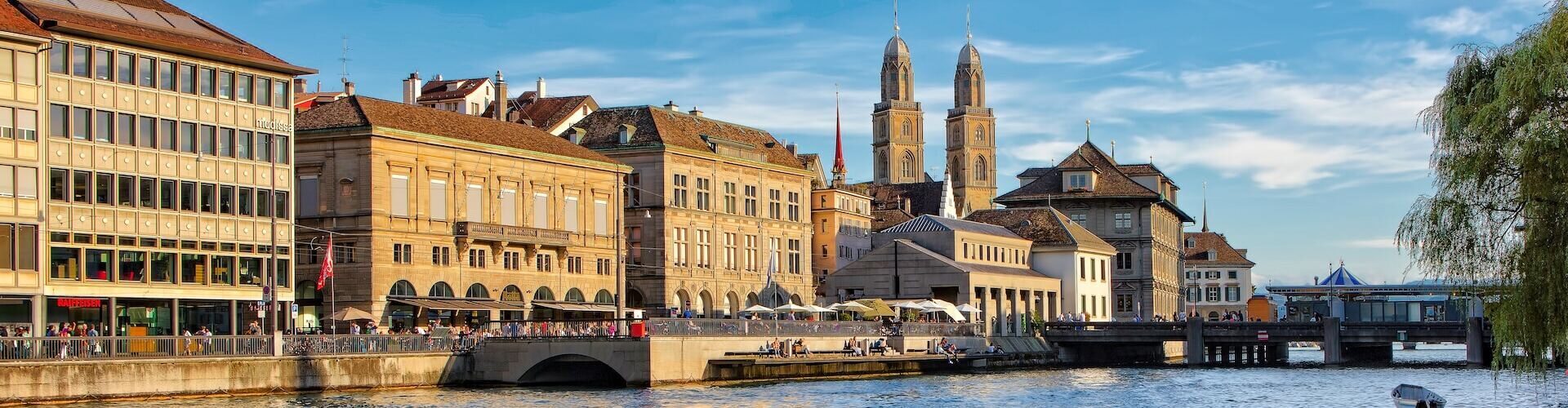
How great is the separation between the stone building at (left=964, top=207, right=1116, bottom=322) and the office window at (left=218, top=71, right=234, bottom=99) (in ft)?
220

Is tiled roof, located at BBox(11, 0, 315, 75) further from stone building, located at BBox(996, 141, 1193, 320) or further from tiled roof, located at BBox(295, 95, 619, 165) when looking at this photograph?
stone building, located at BBox(996, 141, 1193, 320)

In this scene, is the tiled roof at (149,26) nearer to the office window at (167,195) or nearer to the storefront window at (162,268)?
the office window at (167,195)

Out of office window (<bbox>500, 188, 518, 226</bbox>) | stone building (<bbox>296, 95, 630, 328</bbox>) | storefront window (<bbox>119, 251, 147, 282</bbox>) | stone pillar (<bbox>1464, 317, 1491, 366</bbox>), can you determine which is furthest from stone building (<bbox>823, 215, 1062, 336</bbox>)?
storefront window (<bbox>119, 251, 147, 282</bbox>)

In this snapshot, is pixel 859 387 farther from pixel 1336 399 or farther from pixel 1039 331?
pixel 1039 331

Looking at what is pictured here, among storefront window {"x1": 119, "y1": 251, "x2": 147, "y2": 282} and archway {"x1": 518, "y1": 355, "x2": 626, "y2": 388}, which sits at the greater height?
storefront window {"x1": 119, "y1": 251, "x2": 147, "y2": 282}

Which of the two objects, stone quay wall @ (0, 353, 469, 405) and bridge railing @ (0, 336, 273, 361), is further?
bridge railing @ (0, 336, 273, 361)

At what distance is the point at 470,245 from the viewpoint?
286 feet

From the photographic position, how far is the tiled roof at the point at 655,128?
343 ft

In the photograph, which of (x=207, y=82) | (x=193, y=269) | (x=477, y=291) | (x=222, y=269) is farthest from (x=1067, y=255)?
(x=207, y=82)

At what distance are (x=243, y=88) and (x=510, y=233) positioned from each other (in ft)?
59.3

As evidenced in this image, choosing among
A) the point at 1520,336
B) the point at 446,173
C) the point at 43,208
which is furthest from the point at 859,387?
the point at 1520,336

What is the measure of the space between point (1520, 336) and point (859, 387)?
35792 millimetres

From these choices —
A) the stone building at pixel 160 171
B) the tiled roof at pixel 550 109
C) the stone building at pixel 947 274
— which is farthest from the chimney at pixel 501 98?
the stone building at pixel 160 171

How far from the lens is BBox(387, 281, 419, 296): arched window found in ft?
271
